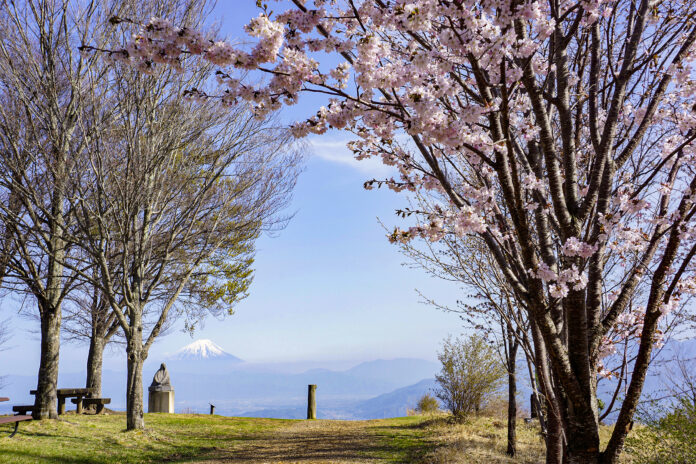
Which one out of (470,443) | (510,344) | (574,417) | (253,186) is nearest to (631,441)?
(510,344)

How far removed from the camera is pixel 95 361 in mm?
14258

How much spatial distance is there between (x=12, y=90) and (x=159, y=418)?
8.41 m

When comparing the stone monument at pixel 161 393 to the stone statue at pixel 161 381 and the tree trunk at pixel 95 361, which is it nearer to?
the stone statue at pixel 161 381

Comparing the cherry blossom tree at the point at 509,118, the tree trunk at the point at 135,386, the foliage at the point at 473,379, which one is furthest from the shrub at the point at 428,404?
the cherry blossom tree at the point at 509,118

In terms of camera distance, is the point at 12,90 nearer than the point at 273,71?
No

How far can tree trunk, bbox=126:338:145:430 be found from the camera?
10.0 meters

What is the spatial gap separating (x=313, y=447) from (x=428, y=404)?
6133 mm

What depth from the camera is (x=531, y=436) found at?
35.8 feet

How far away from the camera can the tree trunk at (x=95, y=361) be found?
46.8ft

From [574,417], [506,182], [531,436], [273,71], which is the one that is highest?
[273,71]

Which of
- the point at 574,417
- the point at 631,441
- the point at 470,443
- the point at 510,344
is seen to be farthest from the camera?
the point at 470,443

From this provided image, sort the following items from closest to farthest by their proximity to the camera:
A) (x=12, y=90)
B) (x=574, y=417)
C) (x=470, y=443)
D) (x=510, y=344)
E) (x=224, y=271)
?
(x=574, y=417), (x=510, y=344), (x=470, y=443), (x=12, y=90), (x=224, y=271)

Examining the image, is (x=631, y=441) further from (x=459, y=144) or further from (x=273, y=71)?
(x=273, y=71)

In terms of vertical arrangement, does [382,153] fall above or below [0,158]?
below
